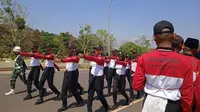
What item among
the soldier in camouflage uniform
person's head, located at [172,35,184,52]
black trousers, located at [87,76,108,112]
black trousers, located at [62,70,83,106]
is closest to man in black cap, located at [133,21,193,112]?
person's head, located at [172,35,184,52]

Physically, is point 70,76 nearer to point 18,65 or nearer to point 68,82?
point 68,82

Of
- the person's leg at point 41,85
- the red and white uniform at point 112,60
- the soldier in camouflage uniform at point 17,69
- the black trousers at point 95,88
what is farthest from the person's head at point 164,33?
the soldier in camouflage uniform at point 17,69

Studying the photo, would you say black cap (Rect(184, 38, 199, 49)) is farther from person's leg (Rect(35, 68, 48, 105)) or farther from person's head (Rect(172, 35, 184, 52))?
person's leg (Rect(35, 68, 48, 105))

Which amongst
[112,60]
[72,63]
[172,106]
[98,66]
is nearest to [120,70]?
[98,66]

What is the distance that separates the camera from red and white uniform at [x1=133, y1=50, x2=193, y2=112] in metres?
2.58

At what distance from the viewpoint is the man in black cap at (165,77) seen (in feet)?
8.47

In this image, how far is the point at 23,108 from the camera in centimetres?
729

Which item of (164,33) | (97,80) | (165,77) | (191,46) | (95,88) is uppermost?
(164,33)

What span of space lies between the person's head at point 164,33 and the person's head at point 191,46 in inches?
37.9

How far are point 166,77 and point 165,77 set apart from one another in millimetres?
11

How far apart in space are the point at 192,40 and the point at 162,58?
1.22 meters

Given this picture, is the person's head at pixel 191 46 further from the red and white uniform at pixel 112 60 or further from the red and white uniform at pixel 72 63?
the red and white uniform at pixel 112 60

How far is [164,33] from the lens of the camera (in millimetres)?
2674

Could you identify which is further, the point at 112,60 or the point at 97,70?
→ the point at 112,60
